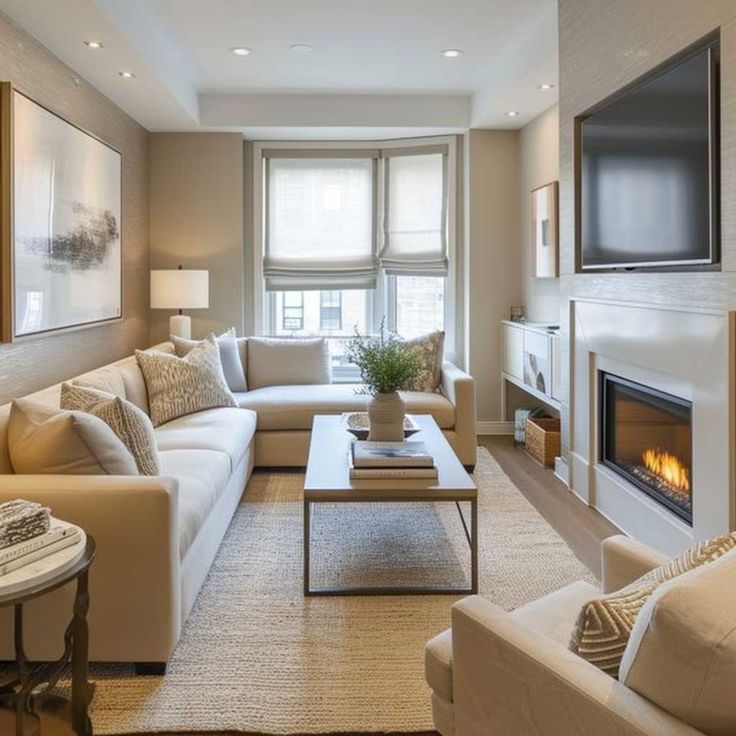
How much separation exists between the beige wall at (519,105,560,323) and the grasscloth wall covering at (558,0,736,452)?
0.96 meters

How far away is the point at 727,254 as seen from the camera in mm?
2537

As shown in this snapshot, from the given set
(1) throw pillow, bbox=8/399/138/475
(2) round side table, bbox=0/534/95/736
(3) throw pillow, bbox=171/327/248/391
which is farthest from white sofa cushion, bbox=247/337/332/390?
(2) round side table, bbox=0/534/95/736

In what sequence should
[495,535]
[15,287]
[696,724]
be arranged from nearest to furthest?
1. [696,724]
2. [15,287]
3. [495,535]

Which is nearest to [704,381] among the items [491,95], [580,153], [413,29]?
[580,153]

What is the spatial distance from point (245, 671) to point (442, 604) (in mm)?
837

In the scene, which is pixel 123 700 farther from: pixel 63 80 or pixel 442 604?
pixel 63 80

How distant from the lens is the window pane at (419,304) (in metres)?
6.47

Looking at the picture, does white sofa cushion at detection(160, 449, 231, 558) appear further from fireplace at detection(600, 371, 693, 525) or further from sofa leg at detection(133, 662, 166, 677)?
fireplace at detection(600, 371, 693, 525)

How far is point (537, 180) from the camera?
5.57 meters

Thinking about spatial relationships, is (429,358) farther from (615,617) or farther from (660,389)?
(615,617)

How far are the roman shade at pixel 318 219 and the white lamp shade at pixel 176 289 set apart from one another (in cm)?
91

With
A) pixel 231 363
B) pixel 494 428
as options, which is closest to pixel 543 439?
pixel 494 428

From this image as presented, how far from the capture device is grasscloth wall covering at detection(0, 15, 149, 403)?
344 centimetres

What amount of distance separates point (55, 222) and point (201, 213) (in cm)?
236
